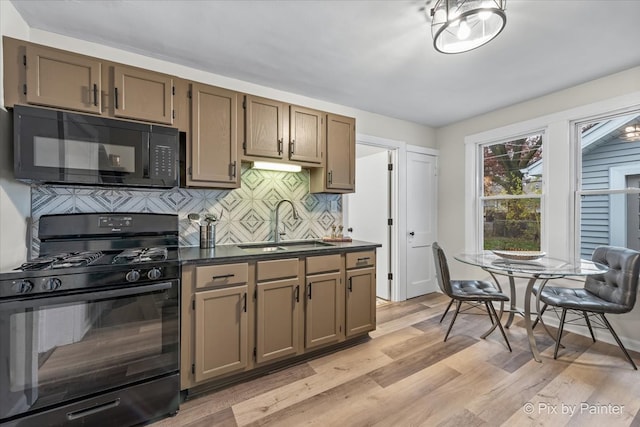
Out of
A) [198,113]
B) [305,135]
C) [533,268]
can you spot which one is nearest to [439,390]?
[533,268]

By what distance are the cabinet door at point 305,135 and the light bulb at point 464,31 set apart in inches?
52.8

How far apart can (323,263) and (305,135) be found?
4.02 feet

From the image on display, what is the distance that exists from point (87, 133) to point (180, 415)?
1.88 metres

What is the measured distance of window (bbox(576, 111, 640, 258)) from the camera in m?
2.60

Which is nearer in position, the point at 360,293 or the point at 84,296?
the point at 84,296

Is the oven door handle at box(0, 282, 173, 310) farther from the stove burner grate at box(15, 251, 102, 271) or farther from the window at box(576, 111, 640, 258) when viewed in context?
the window at box(576, 111, 640, 258)

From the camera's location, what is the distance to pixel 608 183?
108 inches

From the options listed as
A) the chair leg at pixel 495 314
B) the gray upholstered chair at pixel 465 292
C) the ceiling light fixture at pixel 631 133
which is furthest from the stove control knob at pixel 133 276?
the ceiling light fixture at pixel 631 133

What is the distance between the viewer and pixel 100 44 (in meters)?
2.13

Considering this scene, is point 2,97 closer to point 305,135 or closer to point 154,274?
point 154,274

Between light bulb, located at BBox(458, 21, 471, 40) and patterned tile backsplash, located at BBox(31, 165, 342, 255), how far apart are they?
1814 mm

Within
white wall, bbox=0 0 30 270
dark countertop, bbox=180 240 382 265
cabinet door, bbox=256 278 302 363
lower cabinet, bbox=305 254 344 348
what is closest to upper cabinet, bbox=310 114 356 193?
dark countertop, bbox=180 240 382 265

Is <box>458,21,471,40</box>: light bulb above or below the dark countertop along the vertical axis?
above

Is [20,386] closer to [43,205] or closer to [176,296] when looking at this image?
[176,296]
